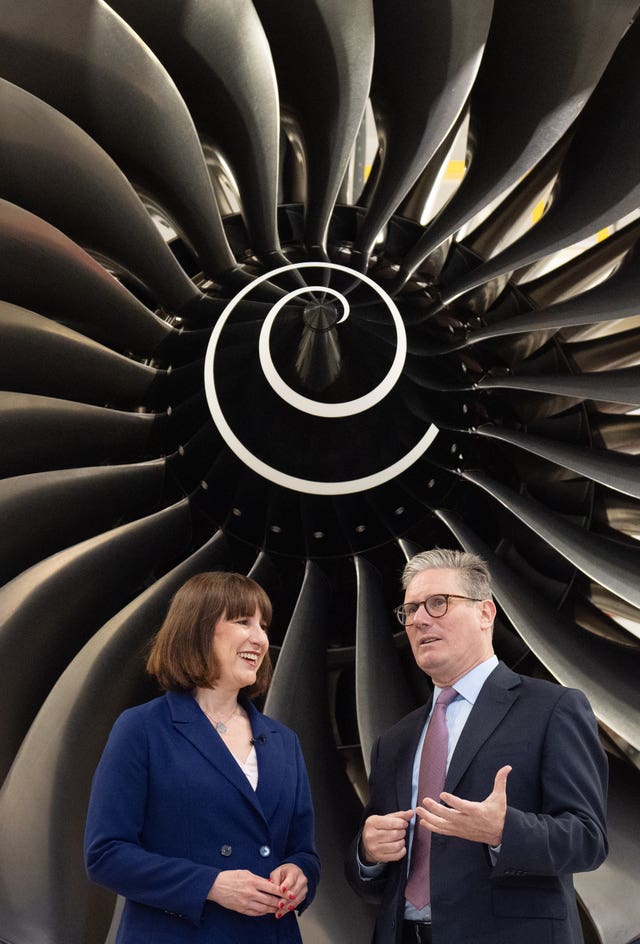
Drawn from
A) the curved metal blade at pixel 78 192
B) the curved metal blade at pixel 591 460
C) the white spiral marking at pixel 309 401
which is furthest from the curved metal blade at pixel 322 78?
the curved metal blade at pixel 591 460

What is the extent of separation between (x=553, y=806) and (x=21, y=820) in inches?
30.5

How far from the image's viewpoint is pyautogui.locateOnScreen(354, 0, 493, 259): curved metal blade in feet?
5.63

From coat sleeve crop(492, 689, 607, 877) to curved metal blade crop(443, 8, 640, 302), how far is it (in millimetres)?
830

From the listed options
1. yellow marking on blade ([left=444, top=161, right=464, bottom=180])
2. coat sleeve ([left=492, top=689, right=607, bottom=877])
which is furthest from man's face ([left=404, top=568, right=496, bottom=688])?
yellow marking on blade ([left=444, top=161, right=464, bottom=180])

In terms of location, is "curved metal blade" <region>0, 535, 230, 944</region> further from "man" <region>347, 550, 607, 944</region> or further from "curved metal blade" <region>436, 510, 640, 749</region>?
"curved metal blade" <region>436, 510, 640, 749</region>

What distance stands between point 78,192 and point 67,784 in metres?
1.03

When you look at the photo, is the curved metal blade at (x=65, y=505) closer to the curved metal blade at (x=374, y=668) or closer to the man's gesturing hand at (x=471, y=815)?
the curved metal blade at (x=374, y=668)

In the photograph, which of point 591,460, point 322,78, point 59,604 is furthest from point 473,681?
point 322,78

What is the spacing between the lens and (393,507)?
6.20 ft

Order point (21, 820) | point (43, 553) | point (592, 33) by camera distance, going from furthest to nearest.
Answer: point (43, 553) < point (592, 33) < point (21, 820)

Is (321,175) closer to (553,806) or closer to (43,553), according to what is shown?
(43,553)

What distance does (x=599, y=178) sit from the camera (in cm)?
180

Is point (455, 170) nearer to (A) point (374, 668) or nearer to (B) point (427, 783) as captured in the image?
(A) point (374, 668)

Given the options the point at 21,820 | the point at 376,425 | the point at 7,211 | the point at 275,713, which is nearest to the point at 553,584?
the point at 376,425
